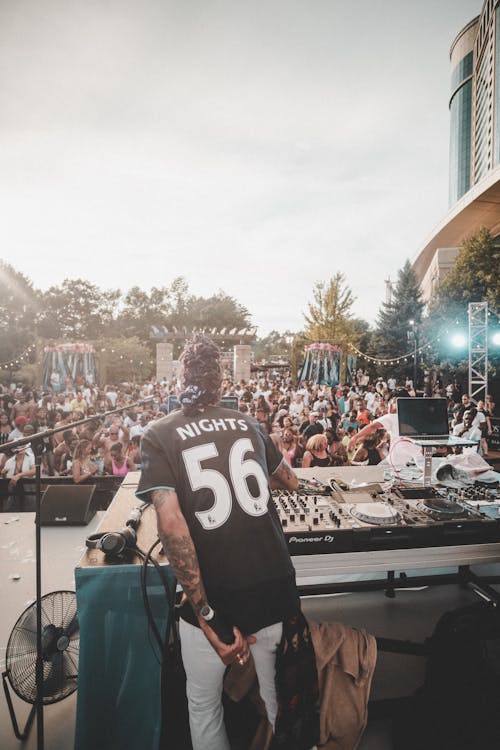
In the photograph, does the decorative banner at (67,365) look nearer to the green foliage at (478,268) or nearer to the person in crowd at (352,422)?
the person in crowd at (352,422)

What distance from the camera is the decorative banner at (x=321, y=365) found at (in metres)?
17.3

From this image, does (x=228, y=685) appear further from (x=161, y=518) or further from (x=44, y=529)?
(x=44, y=529)

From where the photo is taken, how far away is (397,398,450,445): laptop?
2.69 metres

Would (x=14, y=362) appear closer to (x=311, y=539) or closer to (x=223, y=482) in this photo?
(x=311, y=539)

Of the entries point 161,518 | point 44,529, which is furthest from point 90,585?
point 44,529

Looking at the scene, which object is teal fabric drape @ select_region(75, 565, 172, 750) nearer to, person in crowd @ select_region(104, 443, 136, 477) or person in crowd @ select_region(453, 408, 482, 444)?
person in crowd @ select_region(104, 443, 136, 477)

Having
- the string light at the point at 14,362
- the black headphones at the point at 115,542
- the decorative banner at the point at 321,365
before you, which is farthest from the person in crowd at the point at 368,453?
the string light at the point at 14,362

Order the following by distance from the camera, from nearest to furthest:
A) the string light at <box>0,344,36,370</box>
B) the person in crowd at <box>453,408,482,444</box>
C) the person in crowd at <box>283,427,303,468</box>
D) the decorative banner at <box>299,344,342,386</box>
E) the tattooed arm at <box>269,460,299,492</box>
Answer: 1. the tattooed arm at <box>269,460,299,492</box>
2. the person in crowd at <box>283,427,303,468</box>
3. the person in crowd at <box>453,408,482,444</box>
4. the string light at <box>0,344,36,370</box>
5. the decorative banner at <box>299,344,342,386</box>

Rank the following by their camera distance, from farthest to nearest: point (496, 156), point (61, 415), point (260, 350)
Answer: point (260, 350), point (496, 156), point (61, 415)

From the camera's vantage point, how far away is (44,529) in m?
3.91

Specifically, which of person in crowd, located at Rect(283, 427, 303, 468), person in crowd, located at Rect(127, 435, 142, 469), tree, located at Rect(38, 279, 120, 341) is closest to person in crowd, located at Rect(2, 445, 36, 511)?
person in crowd, located at Rect(127, 435, 142, 469)

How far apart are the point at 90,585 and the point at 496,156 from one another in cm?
5311

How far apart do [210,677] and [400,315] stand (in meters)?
35.8

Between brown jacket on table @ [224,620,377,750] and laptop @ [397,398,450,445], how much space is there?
4.70 ft
